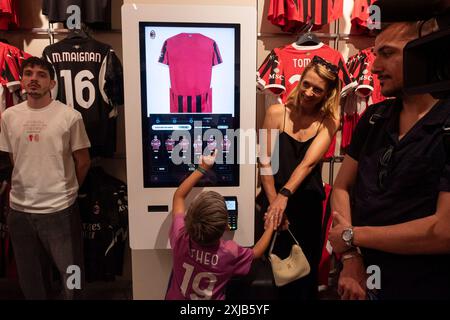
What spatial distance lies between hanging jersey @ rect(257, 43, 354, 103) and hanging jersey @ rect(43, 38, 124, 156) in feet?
2.75

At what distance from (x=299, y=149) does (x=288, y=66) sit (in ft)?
1.93

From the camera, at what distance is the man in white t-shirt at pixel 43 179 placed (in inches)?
59.1

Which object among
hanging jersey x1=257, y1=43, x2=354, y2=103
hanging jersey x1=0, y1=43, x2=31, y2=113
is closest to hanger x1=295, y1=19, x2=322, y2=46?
hanging jersey x1=257, y1=43, x2=354, y2=103

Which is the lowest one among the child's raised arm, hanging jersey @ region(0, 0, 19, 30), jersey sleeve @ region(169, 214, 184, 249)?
jersey sleeve @ region(169, 214, 184, 249)

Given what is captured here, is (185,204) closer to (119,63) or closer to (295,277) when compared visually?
(295,277)

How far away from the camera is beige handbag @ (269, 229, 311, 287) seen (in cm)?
146

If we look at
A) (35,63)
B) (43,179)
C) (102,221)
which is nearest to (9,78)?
(35,63)

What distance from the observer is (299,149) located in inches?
59.5

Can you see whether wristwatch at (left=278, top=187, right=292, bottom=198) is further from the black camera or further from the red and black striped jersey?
the red and black striped jersey

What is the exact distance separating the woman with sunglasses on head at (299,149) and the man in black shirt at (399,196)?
15.7 inches

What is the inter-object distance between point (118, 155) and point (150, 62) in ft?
3.08
